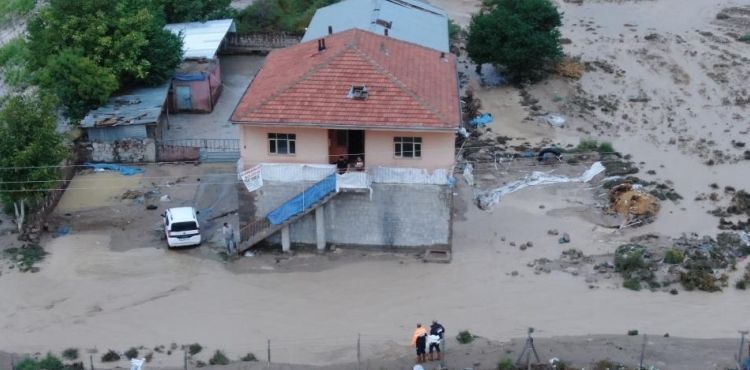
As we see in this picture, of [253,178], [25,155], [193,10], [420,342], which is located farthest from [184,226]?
[193,10]

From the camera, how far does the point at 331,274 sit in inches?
1321

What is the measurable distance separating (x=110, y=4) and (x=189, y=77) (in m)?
5.20

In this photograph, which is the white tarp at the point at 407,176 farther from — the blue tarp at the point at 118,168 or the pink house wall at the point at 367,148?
the blue tarp at the point at 118,168

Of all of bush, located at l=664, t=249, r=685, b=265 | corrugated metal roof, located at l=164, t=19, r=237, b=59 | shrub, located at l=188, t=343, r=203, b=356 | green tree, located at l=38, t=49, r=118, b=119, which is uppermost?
corrugated metal roof, located at l=164, t=19, r=237, b=59

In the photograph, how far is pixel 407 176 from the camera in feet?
110

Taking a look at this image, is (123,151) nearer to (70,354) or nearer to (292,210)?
(292,210)

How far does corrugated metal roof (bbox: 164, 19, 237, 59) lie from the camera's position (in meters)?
50.7

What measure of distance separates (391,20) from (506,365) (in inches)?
885

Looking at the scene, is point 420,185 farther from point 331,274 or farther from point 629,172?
point 629,172

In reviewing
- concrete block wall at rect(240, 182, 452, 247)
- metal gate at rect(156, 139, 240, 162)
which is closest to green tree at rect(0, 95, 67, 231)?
metal gate at rect(156, 139, 240, 162)

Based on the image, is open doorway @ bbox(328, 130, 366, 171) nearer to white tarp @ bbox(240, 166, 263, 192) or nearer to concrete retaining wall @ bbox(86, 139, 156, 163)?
white tarp @ bbox(240, 166, 263, 192)

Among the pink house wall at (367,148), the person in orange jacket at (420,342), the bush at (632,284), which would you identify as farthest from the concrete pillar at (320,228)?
the bush at (632,284)

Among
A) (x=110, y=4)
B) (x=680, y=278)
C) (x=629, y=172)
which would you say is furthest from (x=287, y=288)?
(x=110, y=4)

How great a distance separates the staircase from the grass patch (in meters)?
7.43
